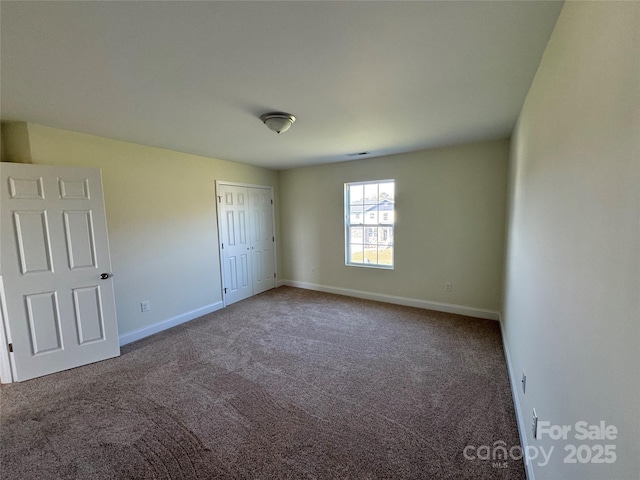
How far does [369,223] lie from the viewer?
462 centimetres

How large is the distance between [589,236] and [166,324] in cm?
424

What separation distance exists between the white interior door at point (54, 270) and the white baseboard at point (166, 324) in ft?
0.98

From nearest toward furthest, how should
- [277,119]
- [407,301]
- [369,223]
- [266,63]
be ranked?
1. [266,63]
2. [277,119]
3. [407,301]
4. [369,223]

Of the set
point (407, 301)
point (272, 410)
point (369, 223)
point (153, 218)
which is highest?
point (153, 218)

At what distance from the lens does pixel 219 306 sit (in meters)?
Result: 4.39

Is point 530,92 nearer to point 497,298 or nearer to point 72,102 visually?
point 497,298

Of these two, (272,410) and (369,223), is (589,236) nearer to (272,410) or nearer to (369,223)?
(272,410)

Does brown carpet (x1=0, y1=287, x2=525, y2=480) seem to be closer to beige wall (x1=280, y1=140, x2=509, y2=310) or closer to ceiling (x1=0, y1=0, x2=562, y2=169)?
beige wall (x1=280, y1=140, x2=509, y2=310)

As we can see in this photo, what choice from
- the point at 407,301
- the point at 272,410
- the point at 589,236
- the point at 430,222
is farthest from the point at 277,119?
the point at 407,301

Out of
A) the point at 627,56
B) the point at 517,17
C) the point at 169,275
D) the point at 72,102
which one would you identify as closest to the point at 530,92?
the point at 517,17

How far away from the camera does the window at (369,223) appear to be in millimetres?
4434

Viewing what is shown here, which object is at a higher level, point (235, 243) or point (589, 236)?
point (589, 236)

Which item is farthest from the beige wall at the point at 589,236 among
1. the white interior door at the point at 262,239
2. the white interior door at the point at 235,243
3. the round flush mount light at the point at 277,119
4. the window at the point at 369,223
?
the white interior door at the point at 262,239

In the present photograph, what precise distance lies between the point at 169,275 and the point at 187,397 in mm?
1930
